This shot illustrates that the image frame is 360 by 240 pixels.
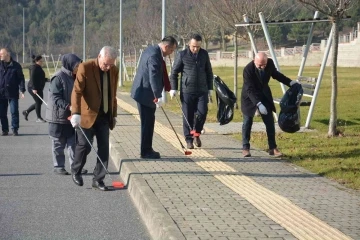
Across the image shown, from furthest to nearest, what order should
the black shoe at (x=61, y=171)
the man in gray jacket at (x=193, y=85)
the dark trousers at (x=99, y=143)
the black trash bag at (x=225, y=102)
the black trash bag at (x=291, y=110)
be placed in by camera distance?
the black trash bag at (x=225, y=102)
the man in gray jacket at (x=193, y=85)
the black trash bag at (x=291, y=110)
the black shoe at (x=61, y=171)
the dark trousers at (x=99, y=143)

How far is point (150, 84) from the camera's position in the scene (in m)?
12.2

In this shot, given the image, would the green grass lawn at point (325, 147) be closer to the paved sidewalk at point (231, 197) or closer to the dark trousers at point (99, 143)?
the paved sidewalk at point (231, 197)

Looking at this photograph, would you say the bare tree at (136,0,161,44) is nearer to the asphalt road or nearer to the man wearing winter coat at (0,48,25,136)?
the man wearing winter coat at (0,48,25,136)

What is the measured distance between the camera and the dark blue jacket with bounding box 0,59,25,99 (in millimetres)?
17812

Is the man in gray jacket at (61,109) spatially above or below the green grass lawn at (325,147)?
above

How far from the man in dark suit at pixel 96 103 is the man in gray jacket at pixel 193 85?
3312mm

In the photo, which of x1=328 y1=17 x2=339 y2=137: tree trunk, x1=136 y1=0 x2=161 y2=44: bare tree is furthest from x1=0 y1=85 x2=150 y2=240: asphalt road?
x1=136 y1=0 x2=161 y2=44: bare tree

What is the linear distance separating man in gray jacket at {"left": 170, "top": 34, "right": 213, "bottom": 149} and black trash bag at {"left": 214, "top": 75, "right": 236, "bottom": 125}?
0.60 meters

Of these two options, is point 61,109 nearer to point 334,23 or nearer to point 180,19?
point 334,23

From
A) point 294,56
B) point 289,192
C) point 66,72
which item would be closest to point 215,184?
point 289,192

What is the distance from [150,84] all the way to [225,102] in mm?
2647

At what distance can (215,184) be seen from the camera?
10.2 metres

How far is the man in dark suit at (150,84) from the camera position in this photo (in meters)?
12.1

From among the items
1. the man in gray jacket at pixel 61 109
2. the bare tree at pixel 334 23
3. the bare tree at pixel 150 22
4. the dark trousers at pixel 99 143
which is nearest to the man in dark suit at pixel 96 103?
the dark trousers at pixel 99 143
